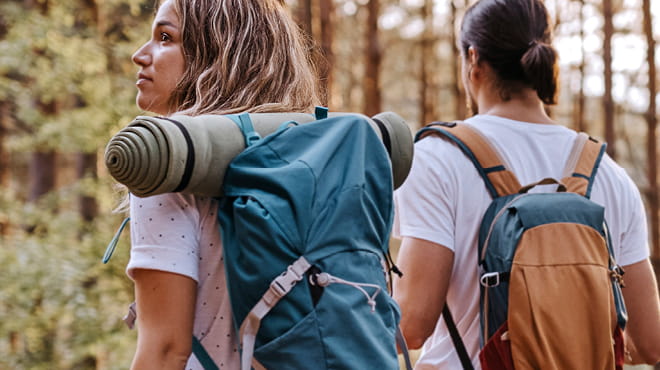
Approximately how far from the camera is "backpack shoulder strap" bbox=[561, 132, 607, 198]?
6.11ft

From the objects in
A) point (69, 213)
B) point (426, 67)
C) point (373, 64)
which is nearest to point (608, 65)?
point (373, 64)

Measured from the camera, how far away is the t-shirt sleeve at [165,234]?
123 centimetres

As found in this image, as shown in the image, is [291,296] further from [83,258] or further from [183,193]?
[83,258]

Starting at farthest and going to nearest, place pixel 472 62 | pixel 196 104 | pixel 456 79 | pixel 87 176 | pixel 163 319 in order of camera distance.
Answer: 1. pixel 456 79
2. pixel 87 176
3. pixel 472 62
4. pixel 196 104
5. pixel 163 319

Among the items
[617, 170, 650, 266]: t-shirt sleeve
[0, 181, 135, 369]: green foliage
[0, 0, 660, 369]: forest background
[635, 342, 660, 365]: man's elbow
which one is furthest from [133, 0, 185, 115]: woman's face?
[0, 181, 135, 369]: green foliage

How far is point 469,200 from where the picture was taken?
5.99 ft

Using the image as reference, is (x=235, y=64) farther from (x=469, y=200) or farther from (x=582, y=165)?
(x=582, y=165)

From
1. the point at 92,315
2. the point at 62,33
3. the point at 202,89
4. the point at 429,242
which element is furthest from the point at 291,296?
the point at 62,33

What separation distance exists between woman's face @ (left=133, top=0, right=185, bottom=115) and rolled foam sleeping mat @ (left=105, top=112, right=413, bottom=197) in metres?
0.35

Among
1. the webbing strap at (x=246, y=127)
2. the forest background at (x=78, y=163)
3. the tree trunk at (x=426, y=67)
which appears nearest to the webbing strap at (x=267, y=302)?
the webbing strap at (x=246, y=127)

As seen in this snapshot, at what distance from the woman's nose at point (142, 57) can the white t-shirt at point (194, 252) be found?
0.40m

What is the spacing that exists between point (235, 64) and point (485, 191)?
779 mm

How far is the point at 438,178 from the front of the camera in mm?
1852

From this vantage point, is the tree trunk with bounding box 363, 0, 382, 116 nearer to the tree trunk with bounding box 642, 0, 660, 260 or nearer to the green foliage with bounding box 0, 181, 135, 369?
the tree trunk with bounding box 642, 0, 660, 260
